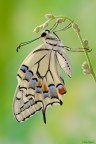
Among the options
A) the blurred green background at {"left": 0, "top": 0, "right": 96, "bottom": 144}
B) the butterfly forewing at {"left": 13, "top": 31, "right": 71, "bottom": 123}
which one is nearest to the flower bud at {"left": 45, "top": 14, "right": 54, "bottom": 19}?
the blurred green background at {"left": 0, "top": 0, "right": 96, "bottom": 144}

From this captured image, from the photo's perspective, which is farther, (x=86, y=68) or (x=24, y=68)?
(x=24, y=68)

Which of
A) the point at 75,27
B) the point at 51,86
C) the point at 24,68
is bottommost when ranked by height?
the point at 51,86

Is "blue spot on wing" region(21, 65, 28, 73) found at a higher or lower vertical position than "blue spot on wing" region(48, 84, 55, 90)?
higher

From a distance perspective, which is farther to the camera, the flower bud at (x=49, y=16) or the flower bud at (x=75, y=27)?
the flower bud at (x=49, y=16)

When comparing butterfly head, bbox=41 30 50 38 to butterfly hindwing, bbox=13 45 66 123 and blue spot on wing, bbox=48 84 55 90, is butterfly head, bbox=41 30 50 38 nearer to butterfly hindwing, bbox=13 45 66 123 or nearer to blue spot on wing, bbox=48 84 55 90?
butterfly hindwing, bbox=13 45 66 123

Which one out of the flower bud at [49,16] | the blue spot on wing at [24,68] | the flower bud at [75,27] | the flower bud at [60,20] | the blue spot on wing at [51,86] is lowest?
the blue spot on wing at [51,86]

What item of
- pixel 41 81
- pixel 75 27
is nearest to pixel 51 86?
pixel 41 81

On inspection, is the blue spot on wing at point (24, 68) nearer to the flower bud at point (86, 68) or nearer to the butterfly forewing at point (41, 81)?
the butterfly forewing at point (41, 81)

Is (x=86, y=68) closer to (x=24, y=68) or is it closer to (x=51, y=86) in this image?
(x=51, y=86)

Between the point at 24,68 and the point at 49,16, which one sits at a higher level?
the point at 49,16

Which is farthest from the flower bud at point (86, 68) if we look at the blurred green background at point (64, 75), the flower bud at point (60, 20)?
the flower bud at point (60, 20)
